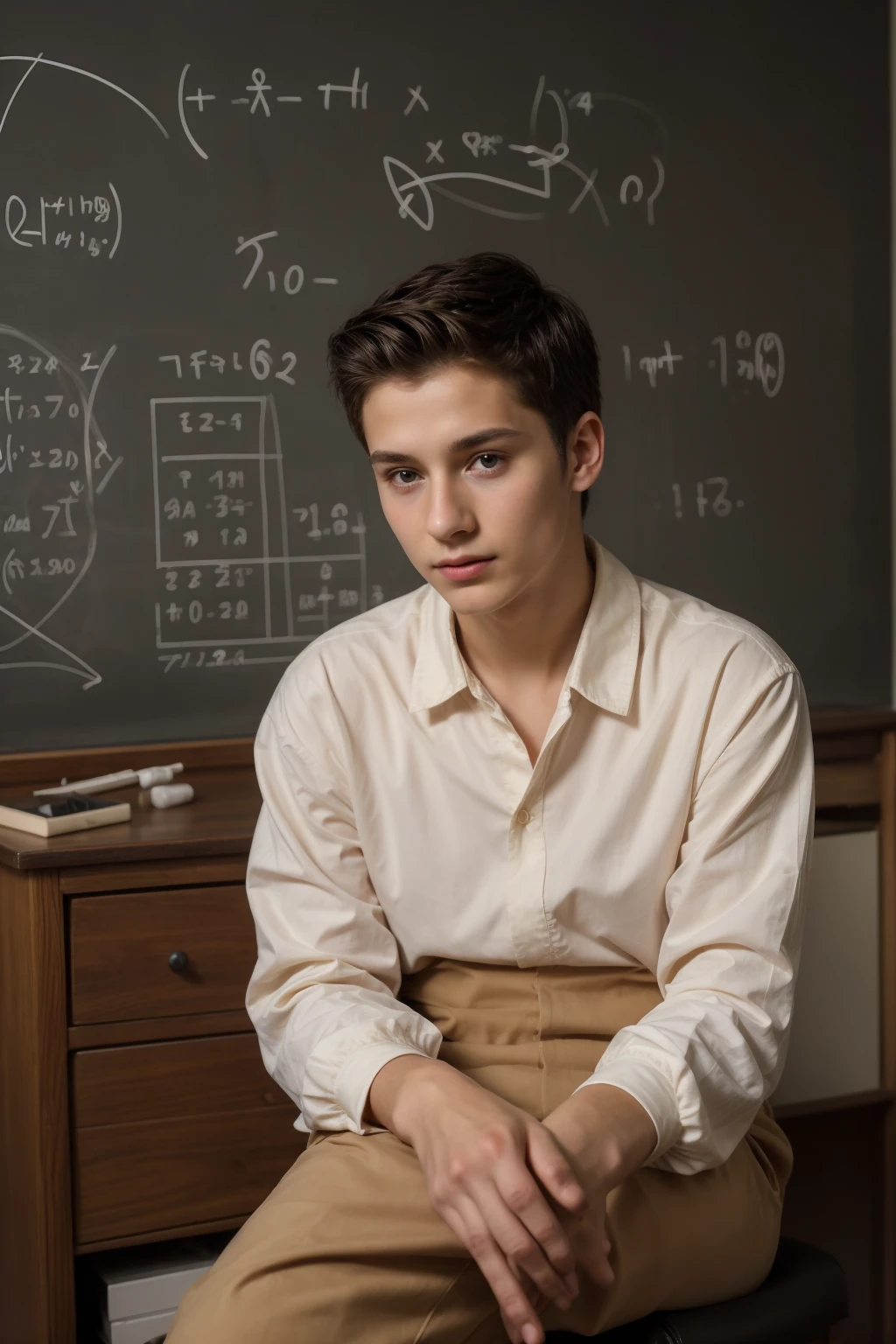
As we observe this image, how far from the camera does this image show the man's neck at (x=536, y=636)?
1.53 meters

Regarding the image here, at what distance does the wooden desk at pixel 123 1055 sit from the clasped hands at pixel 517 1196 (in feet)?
2.30

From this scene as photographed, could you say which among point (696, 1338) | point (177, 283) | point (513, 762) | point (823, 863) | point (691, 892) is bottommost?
point (696, 1338)

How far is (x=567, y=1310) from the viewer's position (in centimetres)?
123

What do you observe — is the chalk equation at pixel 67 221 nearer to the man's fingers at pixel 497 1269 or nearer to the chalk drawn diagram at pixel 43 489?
the chalk drawn diagram at pixel 43 489

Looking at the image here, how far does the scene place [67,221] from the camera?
2143mm

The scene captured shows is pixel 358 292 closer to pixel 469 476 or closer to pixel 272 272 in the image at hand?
pixel 272 272

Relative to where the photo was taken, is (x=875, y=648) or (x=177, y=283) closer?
(x=177, y=283)

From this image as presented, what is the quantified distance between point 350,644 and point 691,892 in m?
0.46

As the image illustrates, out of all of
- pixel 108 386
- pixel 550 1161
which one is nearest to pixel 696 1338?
pixel 550 1161

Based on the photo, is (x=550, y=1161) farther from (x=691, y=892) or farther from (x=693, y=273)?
(x=693, y=273)

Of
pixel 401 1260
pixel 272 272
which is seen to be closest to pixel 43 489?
pixel 272 272

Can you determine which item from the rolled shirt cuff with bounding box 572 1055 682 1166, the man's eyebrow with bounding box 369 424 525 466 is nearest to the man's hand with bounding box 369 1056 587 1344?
the rolled shirt cuff with bounding box 572 1055 682 1166

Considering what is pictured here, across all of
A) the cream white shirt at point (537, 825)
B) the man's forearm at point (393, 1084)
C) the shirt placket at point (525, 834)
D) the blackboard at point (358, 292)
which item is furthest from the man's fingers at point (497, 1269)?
the blackboard at point (358, 292)

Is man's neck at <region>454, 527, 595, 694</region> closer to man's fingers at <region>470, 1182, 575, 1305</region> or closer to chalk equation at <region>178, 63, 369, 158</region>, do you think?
man's fingers at <region>470, 1182, 575, 1305</region>
